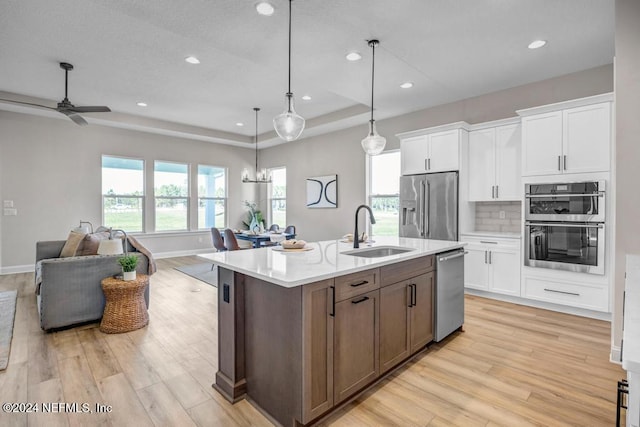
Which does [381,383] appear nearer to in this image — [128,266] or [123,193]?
[128,266]

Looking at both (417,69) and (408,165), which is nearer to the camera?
(417,69)

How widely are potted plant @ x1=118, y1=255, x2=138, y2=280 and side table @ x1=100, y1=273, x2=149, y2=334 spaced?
0.17 feet

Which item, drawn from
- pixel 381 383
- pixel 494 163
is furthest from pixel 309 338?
pixel 494 163

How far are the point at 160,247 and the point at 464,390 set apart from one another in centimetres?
688

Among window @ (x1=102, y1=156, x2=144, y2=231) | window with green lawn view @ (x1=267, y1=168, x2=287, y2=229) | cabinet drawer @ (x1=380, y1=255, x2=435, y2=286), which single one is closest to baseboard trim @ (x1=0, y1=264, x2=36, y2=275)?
window @ (x1=102, y1=156, x2=144, y2=231)

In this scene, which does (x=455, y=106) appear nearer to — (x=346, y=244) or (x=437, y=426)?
(x=346, y=244)

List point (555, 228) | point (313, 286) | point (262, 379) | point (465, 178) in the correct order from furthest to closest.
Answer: point (465, 178), point (555, 228), point (262, 379), point (313, 286)

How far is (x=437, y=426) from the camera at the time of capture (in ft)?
5.97

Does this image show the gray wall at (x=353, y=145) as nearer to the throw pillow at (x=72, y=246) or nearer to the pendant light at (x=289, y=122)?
the pendant light at (x=289, y=122)

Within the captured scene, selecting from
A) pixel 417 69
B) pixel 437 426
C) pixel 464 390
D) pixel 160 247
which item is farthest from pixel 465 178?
pixel 160 247

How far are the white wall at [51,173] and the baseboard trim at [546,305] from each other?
656cm

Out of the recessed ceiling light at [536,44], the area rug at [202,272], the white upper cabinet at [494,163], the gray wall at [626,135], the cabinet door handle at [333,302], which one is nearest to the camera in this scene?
the cabinet door handle at [333,302]

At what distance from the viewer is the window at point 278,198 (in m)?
8.22

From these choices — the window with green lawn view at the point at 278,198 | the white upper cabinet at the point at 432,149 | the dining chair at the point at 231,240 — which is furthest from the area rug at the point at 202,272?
the white upper cabinet at the point at 432,149
